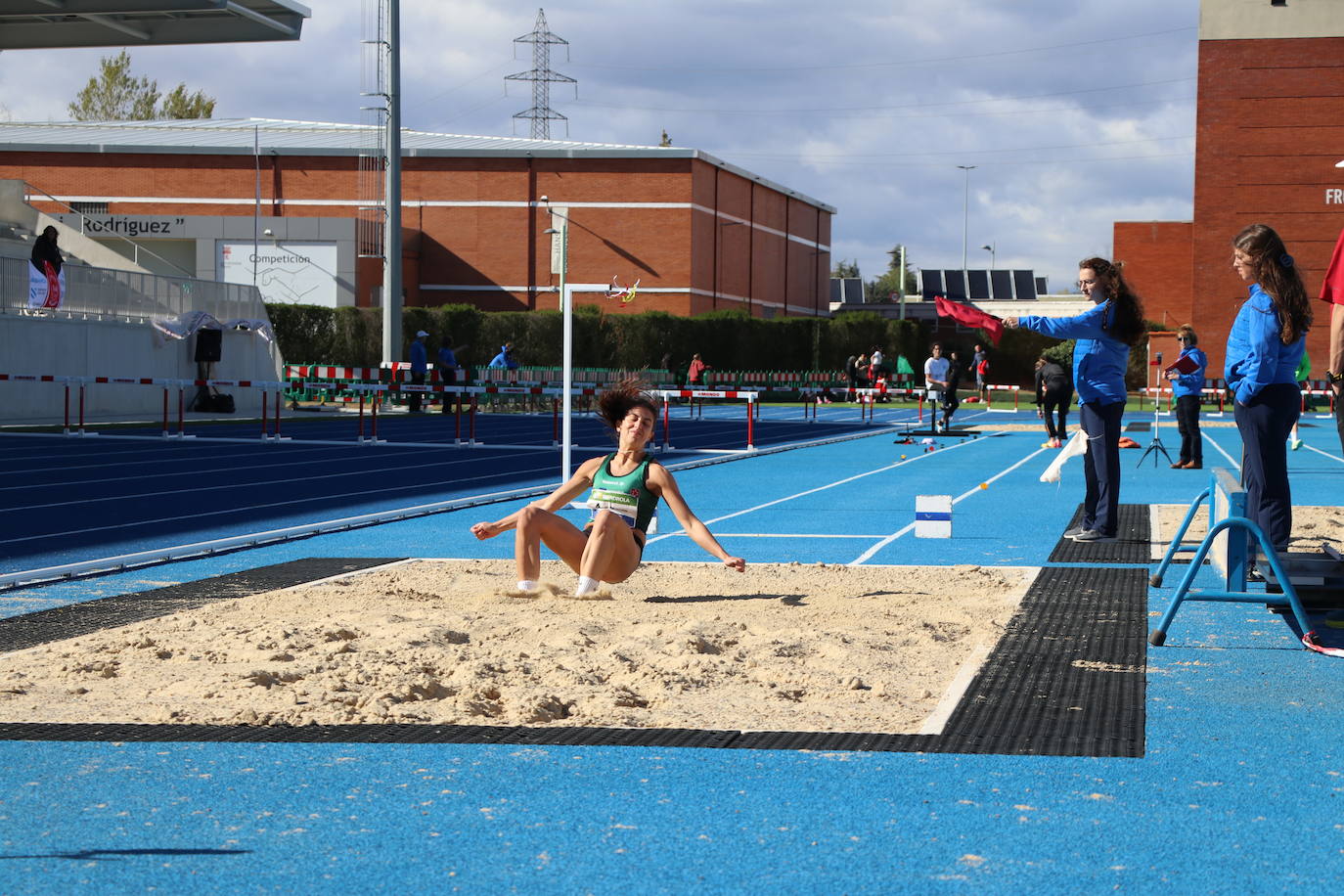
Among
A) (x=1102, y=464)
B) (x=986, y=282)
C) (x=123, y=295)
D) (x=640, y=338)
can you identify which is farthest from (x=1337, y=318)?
(x=986, y=282)

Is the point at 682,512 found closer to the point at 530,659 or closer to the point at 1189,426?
the point at 530,659

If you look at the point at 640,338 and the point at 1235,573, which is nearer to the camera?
the point at 1235,573

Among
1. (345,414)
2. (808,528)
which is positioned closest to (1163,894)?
(808,528)

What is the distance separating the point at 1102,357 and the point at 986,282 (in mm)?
87322

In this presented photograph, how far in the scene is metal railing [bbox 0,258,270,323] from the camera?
30.9 metres

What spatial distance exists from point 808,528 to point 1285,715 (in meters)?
7.39

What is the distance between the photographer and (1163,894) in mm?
3928

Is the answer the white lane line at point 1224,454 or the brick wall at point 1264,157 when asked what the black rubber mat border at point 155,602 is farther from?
the brick wall at point 1264,157

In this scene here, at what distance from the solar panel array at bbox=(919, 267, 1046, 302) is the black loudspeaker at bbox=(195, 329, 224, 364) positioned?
213ft

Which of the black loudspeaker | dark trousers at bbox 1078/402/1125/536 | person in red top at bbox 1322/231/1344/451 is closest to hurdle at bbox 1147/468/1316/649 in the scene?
person in red top at bbox 1322/231/1344/451

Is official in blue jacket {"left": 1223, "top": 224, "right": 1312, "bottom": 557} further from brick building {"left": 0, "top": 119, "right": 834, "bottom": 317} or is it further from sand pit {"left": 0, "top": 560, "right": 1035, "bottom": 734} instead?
brick building {"left": 0, "top": 119, "right": 834, "bottom": 317}

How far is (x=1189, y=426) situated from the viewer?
2056 centimetres

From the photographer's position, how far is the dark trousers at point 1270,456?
8953 millimetres

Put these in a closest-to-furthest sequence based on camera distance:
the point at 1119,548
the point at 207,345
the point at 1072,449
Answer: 1. the point at 1119,548
2. the point at 1072,449
3. the point at 207,345
